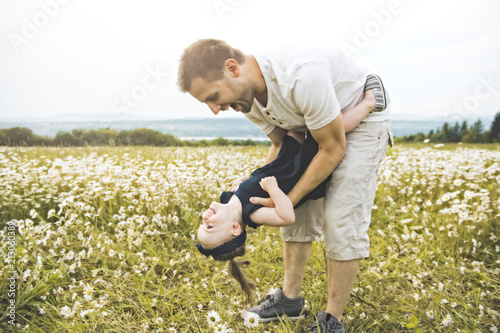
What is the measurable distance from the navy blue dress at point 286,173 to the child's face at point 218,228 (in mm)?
97

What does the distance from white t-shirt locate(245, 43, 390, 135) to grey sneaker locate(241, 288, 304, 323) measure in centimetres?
137

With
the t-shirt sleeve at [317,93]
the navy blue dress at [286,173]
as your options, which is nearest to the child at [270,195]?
the navy blue dress at [286,173]

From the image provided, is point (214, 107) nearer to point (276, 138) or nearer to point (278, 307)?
point (276, 138)

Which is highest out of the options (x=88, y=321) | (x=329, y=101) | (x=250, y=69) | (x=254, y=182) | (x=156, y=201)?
(x=250, y=69)

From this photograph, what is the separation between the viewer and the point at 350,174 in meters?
2.21

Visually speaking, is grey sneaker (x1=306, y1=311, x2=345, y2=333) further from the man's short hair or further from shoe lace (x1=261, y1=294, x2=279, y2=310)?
the man's short hair

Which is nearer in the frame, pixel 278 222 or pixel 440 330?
pixel 278 222

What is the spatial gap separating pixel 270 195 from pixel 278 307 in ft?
3.50

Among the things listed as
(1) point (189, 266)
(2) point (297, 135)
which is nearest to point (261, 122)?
(2) point (297, 135)

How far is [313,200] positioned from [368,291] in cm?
111

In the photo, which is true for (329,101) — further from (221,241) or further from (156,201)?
(156,201)

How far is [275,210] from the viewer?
2.24 metres

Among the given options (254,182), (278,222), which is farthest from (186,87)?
(278,222)

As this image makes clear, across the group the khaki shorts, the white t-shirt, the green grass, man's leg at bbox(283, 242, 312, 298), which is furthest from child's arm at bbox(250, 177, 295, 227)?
the green grass
